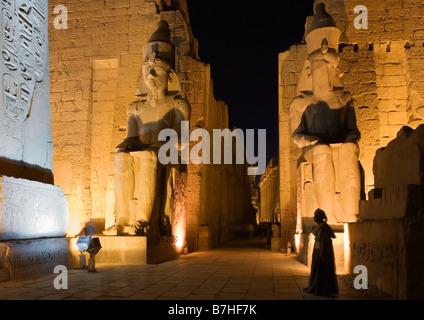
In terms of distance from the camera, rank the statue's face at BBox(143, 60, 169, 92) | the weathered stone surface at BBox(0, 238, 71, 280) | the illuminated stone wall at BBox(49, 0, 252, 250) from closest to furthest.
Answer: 1. the weathered stone surface at BBox(0, 238, 71, 280)
2. the statue's face at BBox(143, 60, 169, 92)
3. the illuminated stone wall at BBox(49, 0, 252, 250)

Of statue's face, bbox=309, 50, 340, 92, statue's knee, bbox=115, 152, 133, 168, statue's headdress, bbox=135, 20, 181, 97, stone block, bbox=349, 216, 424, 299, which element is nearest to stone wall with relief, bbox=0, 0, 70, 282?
statue's knee, bbox=115, 152, 133, 168

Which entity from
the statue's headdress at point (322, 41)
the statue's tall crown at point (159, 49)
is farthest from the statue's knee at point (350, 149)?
the statue's tall crown at point (159, 49)

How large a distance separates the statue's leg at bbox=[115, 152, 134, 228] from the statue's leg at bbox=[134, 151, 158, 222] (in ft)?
0.63

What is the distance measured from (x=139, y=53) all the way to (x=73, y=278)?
612 centimetres

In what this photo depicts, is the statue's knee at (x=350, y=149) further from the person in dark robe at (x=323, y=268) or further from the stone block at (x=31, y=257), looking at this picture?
the stone block at (x=31, y=257)

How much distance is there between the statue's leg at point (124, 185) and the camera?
6.22 meters

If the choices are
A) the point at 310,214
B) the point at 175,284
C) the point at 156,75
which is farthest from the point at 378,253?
the point at 156,75

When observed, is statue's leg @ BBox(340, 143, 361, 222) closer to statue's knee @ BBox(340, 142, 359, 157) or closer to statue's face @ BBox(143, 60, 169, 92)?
statue's knee @ BBox(340, 142, 359, 157)

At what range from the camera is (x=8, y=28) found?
14.0ft

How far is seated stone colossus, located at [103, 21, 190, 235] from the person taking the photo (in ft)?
20.1

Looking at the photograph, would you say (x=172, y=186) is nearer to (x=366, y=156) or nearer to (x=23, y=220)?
(x=23, y=220)

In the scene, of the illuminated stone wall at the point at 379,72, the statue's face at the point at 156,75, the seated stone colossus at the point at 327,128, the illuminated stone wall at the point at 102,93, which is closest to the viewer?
the seated stone colossus at the point at 327,128

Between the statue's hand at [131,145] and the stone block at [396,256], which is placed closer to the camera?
the stone block at [396,256]
